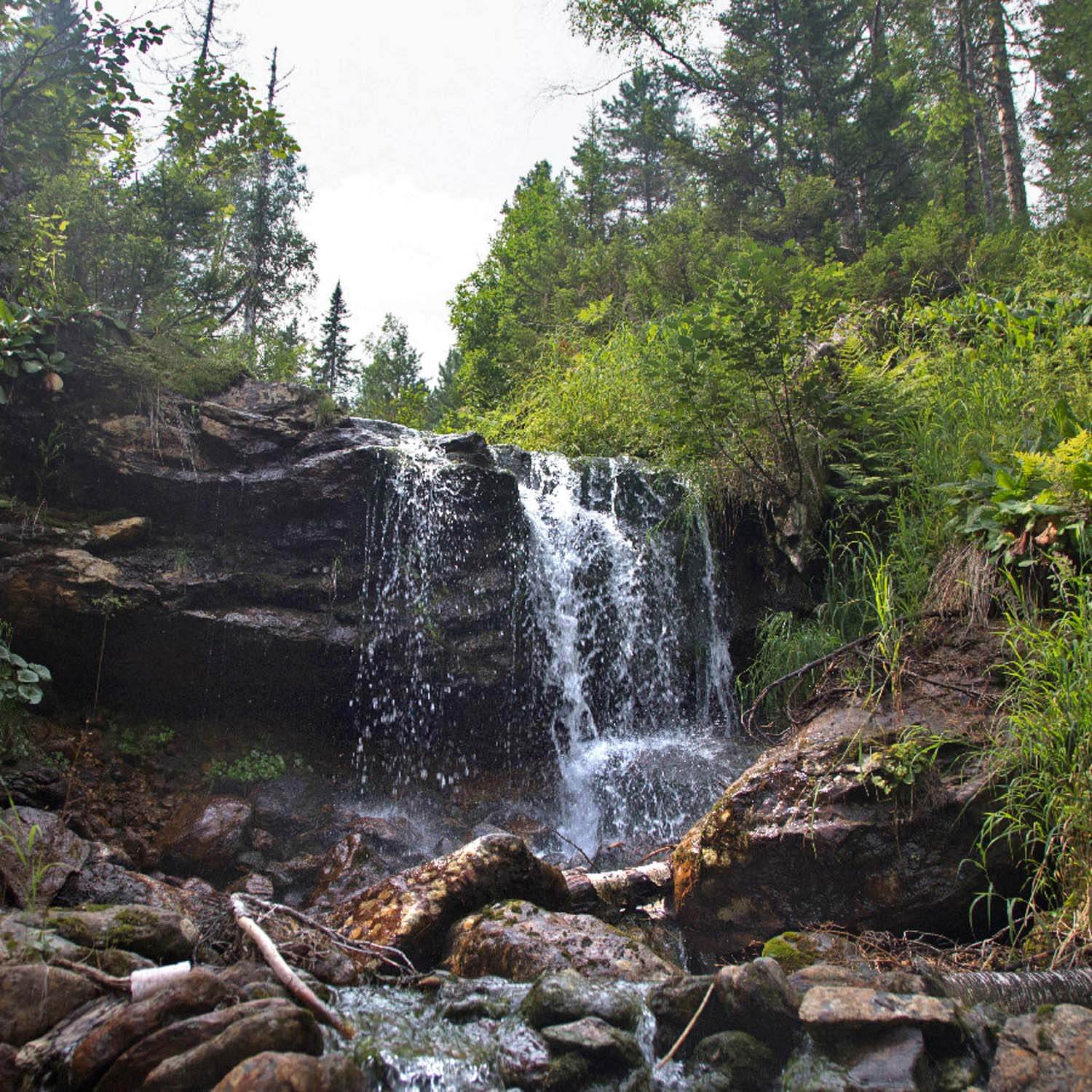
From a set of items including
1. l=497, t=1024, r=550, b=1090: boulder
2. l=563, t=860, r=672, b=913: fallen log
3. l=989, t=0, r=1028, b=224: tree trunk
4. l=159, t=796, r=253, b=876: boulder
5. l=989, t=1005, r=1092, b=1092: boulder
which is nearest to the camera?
l=989, t=1005, r=1092, b=1092: boulder

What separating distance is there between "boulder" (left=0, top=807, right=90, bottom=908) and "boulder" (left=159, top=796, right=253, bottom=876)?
0.91 m

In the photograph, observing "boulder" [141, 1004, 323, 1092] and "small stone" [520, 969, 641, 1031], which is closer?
"boulder" [141, 1004, 323, 1092]

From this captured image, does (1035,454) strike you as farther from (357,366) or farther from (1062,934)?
(357,366)

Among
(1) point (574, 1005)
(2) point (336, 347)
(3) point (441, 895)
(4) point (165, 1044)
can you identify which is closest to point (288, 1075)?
(4) point (165, 1044)

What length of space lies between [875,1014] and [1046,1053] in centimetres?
47

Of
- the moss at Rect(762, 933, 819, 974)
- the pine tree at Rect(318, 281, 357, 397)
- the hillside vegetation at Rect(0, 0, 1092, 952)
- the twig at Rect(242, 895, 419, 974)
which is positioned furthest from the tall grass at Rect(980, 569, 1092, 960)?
the pine tree at Rect(318, 281, 357, 397)

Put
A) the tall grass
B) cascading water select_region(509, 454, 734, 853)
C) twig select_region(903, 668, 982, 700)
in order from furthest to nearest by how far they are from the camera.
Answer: cascading water select_region(509, 454, 734, 853), twig select_region(903, 668, 982, 700), the tall grass

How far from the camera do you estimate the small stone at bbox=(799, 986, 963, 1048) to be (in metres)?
2.28

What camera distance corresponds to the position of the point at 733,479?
23.7 feet

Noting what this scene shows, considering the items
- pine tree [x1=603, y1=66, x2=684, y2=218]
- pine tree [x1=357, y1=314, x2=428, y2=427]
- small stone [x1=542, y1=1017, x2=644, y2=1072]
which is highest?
pine tree [x1=603, y1=66, x2=684, y2=218]

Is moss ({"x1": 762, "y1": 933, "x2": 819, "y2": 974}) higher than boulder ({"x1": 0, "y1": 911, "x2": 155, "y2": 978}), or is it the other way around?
boulder ({"x1": 0, "y1": 911, "x2": 155, "y2": 978})

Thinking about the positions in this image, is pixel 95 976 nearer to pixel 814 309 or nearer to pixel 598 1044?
pixel 598 1044

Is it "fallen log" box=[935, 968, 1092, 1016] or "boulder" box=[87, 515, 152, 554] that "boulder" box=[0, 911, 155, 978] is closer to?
"fallen log" box=[935, 968, 1092, 1016]

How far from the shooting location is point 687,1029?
2473 mm
